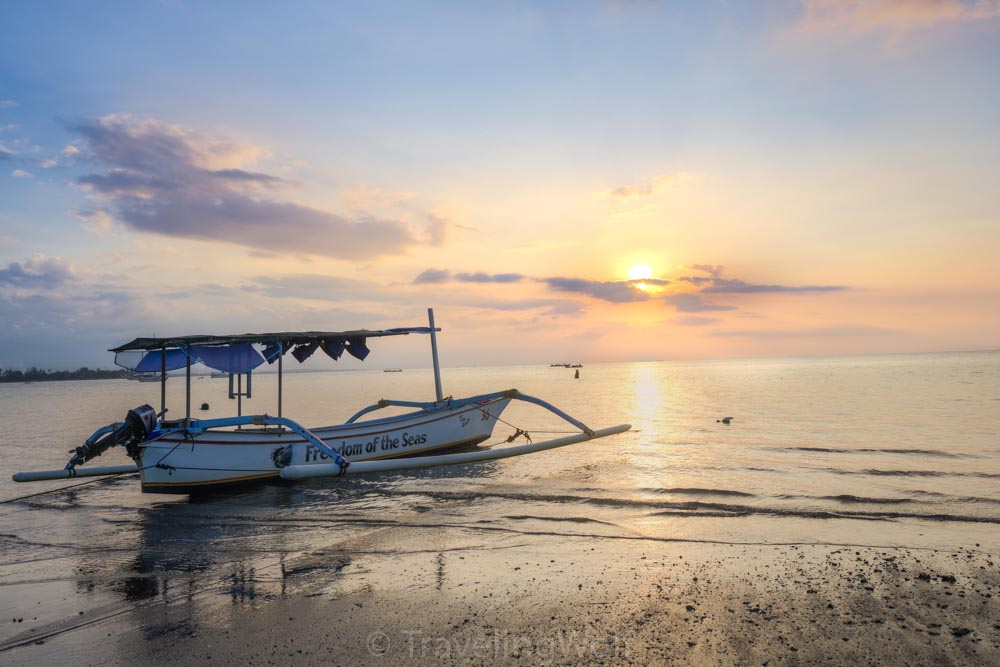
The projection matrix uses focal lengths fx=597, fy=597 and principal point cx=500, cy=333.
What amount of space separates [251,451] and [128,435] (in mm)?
2614

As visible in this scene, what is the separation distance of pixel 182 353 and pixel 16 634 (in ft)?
29.1

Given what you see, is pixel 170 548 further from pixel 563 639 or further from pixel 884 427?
pixel 884 427

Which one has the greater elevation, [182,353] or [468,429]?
[182,353]

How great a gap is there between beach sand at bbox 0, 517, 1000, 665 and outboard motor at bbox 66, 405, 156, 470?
561 centimetres

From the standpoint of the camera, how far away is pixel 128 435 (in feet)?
43.5

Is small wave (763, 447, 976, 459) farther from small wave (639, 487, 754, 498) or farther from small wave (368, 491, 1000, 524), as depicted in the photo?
small wave (368, 491, 1000, 524)

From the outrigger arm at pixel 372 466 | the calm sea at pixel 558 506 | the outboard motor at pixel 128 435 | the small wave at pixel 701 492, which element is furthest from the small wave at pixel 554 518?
the outboard motor at pixel 128 435

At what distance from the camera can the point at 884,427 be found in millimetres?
28016

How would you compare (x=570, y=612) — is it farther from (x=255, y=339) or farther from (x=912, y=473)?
(x=912, y=473)

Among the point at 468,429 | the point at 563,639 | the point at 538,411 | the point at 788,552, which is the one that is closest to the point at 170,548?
the point at 563,639

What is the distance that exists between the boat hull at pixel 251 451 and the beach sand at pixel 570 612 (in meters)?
5.57

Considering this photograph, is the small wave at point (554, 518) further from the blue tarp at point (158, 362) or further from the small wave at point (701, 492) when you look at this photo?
the blue tarp at point (158, 362)

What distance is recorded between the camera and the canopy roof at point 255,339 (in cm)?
1369

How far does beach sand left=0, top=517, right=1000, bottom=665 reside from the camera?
5.80 m
